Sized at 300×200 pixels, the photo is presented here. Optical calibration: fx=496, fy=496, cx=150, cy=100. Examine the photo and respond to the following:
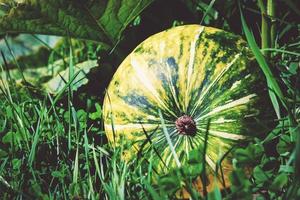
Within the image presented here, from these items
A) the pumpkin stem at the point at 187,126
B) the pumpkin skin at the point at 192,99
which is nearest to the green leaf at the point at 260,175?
the pumpkin skin at the point at 192,99

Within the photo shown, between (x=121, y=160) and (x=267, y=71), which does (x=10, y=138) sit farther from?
(x=267, y=71)

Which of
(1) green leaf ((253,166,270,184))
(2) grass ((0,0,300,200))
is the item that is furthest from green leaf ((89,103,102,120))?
(1) green leaf ((253,166,270,184))

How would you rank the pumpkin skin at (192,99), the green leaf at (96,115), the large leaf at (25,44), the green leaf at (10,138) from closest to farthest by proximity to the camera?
the pumpkin skin at (192,99) < the green leaf at (10,138) < the green leaf at (96,115) < the large leaf at (25,44)

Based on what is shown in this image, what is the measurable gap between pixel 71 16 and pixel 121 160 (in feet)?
3.51

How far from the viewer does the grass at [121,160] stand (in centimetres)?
176

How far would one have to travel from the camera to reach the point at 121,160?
215cm

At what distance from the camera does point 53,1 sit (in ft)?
8.95

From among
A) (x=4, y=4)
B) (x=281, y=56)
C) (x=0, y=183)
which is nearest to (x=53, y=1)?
(x=4, y=4)

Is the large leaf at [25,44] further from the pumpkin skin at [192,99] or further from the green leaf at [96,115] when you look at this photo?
the pumpkin skin at [192,99]

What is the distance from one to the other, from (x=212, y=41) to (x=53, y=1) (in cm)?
92

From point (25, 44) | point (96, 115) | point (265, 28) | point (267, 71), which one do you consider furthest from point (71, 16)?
point (25, 44)

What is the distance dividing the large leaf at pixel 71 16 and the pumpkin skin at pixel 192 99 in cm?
52

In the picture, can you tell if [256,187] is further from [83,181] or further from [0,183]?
[0,183]

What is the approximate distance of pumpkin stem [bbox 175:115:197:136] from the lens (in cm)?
225
